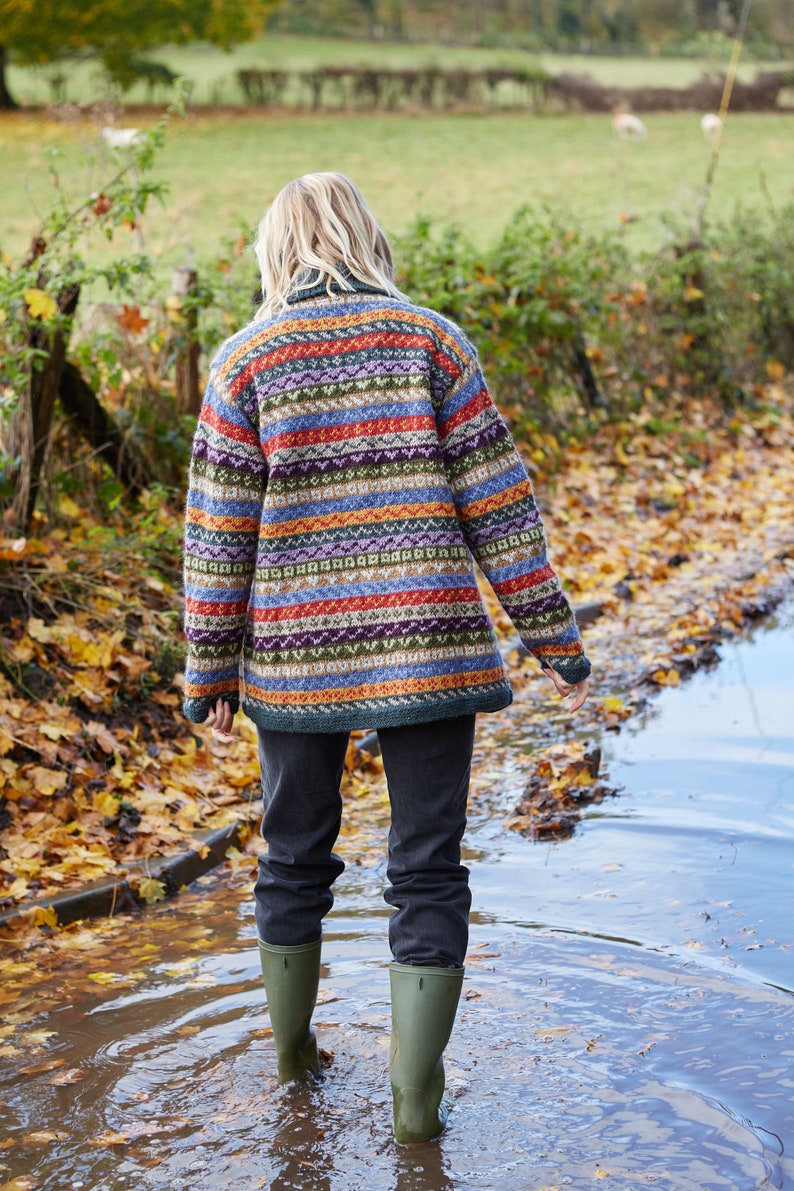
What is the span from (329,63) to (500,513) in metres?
46.2

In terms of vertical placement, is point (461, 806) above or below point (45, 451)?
Result: above

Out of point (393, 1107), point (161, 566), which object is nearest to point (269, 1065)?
point (393, 1107)

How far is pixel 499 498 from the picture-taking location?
2773 millimetres

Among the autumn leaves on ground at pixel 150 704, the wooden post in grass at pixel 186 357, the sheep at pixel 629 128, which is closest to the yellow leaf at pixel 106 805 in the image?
the autumn leaves on ground at pixel 150 704

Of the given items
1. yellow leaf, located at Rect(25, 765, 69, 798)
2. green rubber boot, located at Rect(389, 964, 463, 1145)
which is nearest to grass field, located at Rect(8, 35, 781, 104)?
yellow leaf, located at Rect(25, 765, 69, 798)

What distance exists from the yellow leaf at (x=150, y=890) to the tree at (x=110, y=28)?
36.5 meters

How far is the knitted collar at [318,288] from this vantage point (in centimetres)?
270

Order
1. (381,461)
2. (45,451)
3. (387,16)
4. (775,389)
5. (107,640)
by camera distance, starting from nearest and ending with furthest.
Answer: (381,461) → (107,640) → (45,451) → (775,389) → (387,16)

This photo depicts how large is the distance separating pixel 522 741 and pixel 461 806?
2.76 meters

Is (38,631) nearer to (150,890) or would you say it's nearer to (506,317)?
(150,890)

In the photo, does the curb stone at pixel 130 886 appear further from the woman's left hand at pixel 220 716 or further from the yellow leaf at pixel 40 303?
the yellow leaf at pixel 40 303

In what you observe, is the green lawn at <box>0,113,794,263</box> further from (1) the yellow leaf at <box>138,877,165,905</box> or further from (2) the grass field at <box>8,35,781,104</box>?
(1) the yellow leaf at <box>138,877,165,905</box>

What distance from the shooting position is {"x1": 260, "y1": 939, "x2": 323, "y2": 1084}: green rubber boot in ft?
9.75

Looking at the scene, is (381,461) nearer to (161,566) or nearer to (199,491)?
(199,491)
